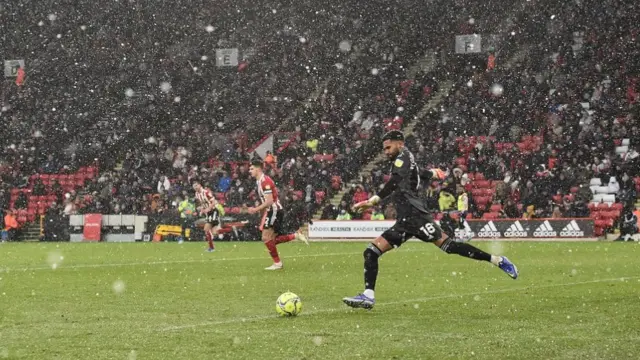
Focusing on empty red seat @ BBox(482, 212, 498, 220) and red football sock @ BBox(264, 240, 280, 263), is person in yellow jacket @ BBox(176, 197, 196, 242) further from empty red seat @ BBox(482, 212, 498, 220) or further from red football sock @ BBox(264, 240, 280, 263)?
red football sock @ BBox(264, 240, 280, 263)

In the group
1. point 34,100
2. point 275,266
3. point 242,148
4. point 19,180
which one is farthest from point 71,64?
point 275,266

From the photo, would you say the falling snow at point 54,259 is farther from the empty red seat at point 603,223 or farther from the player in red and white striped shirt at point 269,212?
the empty red seat at point 603,223

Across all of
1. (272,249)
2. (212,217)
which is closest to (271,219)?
(272,249)

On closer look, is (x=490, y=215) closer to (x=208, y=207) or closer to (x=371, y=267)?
(x=208, y=207)

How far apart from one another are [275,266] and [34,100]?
33.3 metres

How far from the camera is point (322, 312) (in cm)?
1205

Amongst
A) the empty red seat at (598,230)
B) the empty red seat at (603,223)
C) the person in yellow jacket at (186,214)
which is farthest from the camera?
the person in yellow jacket at (186,214)

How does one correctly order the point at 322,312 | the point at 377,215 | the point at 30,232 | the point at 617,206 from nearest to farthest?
the point at 322,312, the point at 617,206, the point at 377,215, the point at 30,232

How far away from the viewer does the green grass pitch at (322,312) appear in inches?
349

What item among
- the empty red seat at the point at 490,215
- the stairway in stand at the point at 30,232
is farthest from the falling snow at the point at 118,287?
the stairway in stand at the point at 30,232

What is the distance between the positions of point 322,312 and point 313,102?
34.4 meters

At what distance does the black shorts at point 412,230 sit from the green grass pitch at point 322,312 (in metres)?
0.87

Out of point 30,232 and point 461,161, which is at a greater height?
point 461,161

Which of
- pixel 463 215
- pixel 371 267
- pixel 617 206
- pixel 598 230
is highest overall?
pixel 371 267
